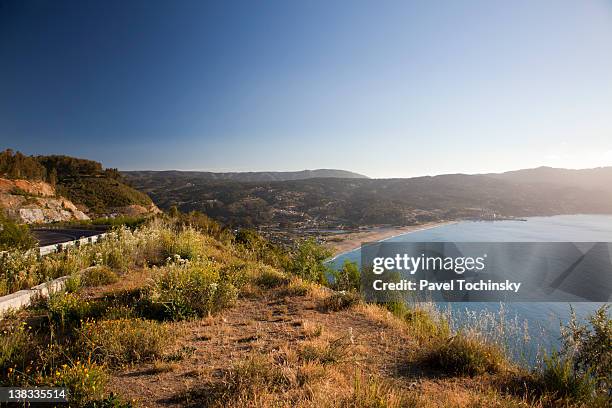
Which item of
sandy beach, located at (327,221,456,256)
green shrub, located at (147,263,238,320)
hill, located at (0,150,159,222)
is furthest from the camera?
sandy beach, located at (327,221,456,256)

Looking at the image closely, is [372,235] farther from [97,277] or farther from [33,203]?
[97,277]

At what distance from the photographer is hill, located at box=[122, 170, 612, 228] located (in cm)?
9162

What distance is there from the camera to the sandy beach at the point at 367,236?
72869 millimetres

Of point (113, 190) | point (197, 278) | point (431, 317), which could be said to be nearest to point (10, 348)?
point (197, 278)

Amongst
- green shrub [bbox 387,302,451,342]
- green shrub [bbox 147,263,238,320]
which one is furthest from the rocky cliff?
green shrub [bbox 387,302,451,342]

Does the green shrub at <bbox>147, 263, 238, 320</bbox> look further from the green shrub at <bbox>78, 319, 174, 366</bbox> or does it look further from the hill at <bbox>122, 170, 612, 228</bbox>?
the hill at <bbox>122, 170, 612, 228</bbox>

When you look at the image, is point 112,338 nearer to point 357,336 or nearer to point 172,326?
point 172,326

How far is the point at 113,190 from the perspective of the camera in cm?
4803

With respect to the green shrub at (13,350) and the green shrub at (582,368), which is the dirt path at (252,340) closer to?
the green shrub at (13,350)

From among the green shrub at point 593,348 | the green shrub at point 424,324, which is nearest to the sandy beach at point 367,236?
the green shrub at point 424,324

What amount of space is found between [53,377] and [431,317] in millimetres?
7081

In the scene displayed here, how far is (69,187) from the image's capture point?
46.6m

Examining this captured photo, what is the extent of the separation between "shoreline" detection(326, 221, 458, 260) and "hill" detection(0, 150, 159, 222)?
128ft

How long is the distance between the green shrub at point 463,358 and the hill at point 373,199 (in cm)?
7087
